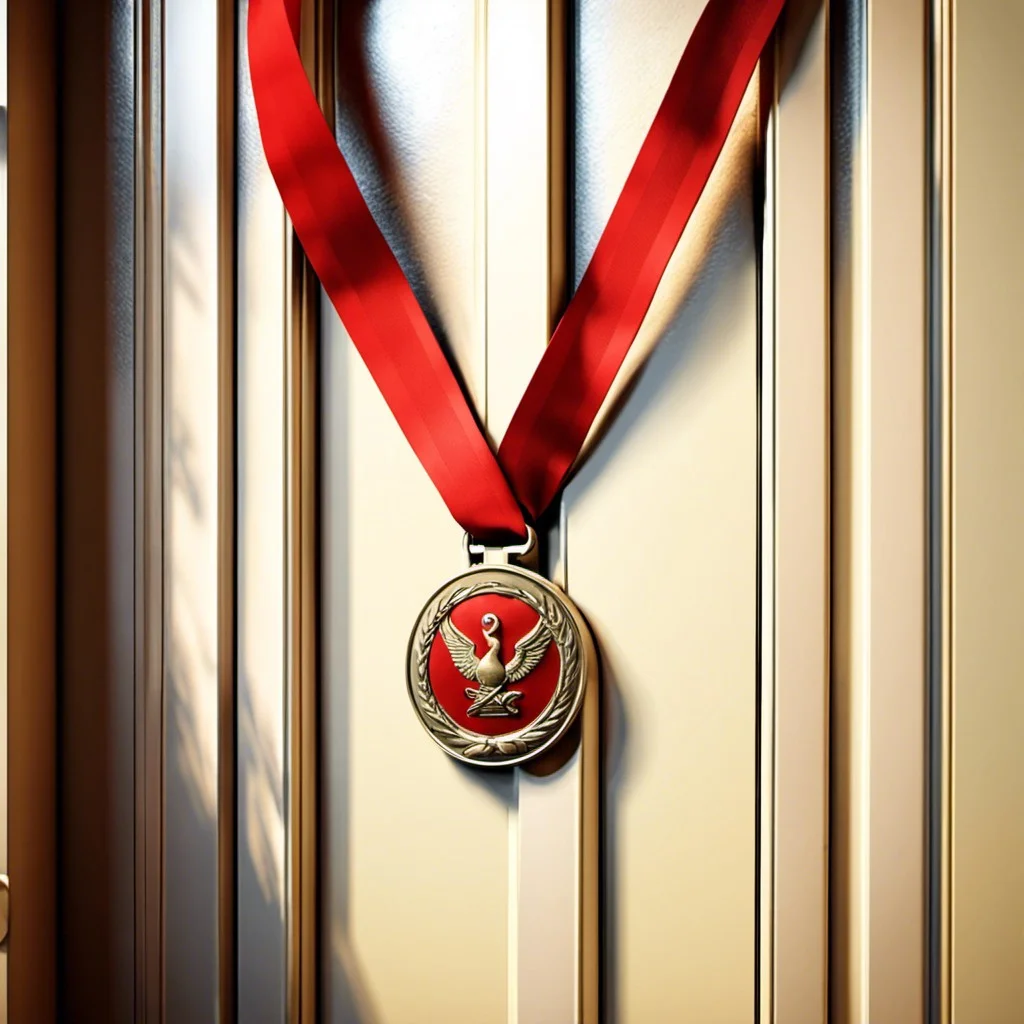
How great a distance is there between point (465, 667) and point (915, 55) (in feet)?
2.15

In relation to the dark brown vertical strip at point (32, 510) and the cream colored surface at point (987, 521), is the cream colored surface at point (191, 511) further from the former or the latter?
the cream colored surface at point (987, 521)

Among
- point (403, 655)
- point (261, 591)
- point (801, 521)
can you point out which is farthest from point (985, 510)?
point (261, 591)

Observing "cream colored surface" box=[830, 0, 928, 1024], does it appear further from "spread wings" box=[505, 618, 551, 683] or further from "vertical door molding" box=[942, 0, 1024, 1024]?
"spread wings" box=[505, 618, 551, 683]

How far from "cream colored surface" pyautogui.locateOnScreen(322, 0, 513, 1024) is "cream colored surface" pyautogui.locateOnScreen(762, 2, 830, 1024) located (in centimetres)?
26

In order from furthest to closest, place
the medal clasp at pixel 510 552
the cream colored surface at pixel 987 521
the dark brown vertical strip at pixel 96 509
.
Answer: the dark brown vertical strip at pixel 96 509 → the medal clasp at pixel 510 552 → the cream colored surface at pixel 987 521

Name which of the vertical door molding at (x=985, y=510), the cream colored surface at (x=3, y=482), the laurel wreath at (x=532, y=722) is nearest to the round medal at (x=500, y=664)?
the laurel wreath at (x=532, y=722)

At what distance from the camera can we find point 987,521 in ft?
2.53

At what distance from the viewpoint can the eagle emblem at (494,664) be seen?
84cm

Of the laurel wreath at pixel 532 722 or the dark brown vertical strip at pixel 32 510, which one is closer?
the laurel wreath at pixel 532 722

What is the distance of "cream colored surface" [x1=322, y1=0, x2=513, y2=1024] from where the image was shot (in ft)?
2.97

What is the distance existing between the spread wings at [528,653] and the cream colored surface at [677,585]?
0.06m

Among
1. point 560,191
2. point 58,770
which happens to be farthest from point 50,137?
point 58,770

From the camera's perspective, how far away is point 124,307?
1.02 m

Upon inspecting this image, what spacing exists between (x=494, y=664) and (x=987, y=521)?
0.44 m
